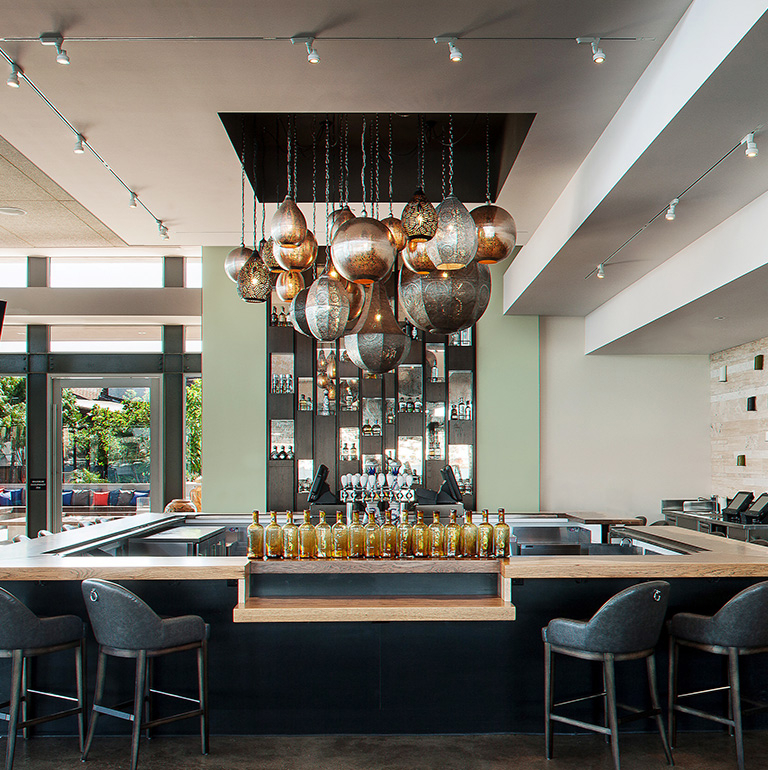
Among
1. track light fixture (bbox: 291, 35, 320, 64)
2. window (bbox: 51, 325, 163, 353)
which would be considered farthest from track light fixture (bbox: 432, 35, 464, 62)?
window (bbox: 51, 325, 163, 353)

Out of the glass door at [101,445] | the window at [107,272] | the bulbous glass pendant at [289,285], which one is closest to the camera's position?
the bulbous glass pendant at [289,285]

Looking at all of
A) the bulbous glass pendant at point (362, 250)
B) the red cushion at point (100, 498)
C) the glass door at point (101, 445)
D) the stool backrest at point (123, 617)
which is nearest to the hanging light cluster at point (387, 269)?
the bulbous glass pendant at point (362, 250)

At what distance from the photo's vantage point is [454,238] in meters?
3.56

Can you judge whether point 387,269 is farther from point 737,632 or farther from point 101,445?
point 101,445

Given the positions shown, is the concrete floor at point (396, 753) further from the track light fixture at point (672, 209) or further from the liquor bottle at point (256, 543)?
the track light fixture at point (672, 209)

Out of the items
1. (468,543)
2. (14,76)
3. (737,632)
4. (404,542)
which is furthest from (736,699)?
(14,76)

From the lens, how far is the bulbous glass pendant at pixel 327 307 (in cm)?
388

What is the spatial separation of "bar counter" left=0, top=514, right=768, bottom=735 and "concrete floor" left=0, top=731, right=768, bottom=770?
0.09 metres

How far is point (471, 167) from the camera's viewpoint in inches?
225

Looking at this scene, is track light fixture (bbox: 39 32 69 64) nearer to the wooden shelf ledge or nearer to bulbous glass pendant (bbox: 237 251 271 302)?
bulbous glass pendant (bbox: 237 251 271 302)

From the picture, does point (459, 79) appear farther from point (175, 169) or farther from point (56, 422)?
point (56, 422)

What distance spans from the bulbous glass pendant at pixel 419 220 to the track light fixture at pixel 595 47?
41.0 inches

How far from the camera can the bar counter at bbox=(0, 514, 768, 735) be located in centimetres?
384

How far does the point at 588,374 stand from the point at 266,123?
4912mm
